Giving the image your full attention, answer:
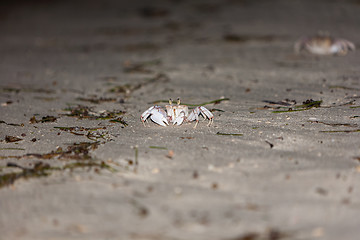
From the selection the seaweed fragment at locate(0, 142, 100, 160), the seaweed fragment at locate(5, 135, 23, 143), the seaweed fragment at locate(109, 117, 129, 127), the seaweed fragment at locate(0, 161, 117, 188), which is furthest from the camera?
the seaweed fragment at locate(109, 117, 129, 127)

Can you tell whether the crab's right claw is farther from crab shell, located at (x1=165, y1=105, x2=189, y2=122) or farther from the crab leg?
the crab leg

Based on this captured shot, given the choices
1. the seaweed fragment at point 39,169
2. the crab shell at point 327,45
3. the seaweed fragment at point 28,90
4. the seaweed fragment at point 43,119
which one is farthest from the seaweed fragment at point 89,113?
the crab shell at point 327,45

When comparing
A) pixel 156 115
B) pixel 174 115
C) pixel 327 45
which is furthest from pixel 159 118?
pixel 327 45

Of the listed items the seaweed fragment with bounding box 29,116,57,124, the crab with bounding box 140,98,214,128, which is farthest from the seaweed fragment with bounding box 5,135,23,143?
the crab with bounding box 140,98,214,128

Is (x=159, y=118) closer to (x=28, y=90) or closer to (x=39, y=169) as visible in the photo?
(x=39, y=169)

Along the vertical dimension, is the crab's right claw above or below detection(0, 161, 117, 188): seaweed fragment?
above

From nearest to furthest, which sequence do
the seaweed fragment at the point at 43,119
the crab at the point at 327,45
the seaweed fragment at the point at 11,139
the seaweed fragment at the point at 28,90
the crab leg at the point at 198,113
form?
the seaweed fragment at the point at 11,139
the crab leg at the point at 198,113
the seaweed fragment at the point at 43,119
the seaweed fragment at the point at 28,90
the crab at the point at 327,45

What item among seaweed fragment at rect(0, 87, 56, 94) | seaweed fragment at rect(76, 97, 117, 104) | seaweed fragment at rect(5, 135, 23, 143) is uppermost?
seaweed fragment at rect(0, 87, 56, 94)

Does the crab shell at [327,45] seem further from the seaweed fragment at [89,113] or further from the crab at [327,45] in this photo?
the seaweed fragment at [89,113]
